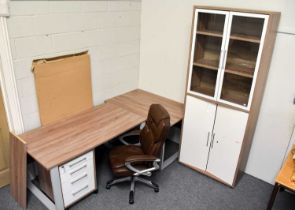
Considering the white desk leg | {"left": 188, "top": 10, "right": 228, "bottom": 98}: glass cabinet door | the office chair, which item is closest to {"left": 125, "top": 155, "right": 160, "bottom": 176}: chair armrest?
the office chair

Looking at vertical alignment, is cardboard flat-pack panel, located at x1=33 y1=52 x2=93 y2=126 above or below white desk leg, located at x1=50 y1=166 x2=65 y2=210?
above

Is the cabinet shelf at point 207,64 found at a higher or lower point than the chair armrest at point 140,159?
higher

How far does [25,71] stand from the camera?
8.49 ft

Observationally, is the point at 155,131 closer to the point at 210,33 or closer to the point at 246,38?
the point at 210,33

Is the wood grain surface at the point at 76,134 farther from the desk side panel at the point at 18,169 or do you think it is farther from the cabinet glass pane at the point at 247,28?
the cabinet glass pane at the point at 247,28

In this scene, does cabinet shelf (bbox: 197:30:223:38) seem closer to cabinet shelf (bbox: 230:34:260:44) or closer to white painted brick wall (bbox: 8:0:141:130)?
cabinet shelf (bbox: 230:34:260:44)

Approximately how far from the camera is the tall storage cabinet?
2.55 meters

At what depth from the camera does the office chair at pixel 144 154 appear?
2570mm

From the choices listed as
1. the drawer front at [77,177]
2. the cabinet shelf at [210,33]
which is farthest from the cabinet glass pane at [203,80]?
the drawer front at [77,177]

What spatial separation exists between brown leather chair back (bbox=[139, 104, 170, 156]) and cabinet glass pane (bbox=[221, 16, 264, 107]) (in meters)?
0.74

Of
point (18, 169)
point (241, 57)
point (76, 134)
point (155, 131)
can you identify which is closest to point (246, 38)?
point (241, 57)

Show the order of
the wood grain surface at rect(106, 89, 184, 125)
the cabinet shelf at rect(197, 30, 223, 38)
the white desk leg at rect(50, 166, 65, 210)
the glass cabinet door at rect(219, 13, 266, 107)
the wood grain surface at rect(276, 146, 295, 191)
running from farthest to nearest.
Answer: the wood grain surface at rect(106, 89, 184, 125), the cabinet shelf at rect(197, 30, 223, 38), the glass cabinet door at rect(219, 13, 266, 107), the white desk leg at rect(50, 166, 65, 210), the wood grain surface at rect(276, 146, 295, 191)

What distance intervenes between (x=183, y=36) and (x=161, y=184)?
181 centimetres

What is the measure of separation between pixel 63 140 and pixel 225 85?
181cm
